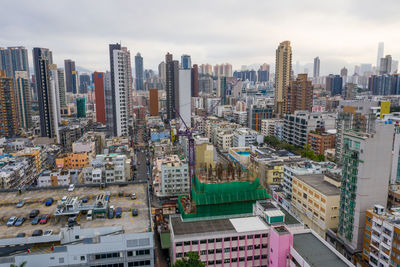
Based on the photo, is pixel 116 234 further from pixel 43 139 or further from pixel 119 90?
pixel 43 139

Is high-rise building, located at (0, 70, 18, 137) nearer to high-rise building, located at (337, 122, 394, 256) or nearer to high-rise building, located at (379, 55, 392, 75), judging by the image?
high-rise building, located at (337, 122, 394, 256)

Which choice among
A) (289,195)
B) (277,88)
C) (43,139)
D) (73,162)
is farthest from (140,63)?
(289,195)

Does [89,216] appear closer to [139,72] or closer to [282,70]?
[282,70]

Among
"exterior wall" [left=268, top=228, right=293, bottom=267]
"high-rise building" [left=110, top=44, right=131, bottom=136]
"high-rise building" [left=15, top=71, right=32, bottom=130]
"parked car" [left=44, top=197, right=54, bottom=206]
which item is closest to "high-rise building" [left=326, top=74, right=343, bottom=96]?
"high-rise building" [left=110, top=44, right=131, bottom=136]

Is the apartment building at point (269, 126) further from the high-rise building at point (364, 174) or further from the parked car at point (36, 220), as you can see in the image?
the parked car at point (36, 220)

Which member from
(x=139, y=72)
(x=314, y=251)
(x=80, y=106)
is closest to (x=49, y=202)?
(x=314, y=251)

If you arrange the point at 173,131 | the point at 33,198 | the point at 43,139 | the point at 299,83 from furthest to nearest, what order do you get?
the point at 299,83 < the point at 173,131 < the point at 43,139 < the point at 33,198
